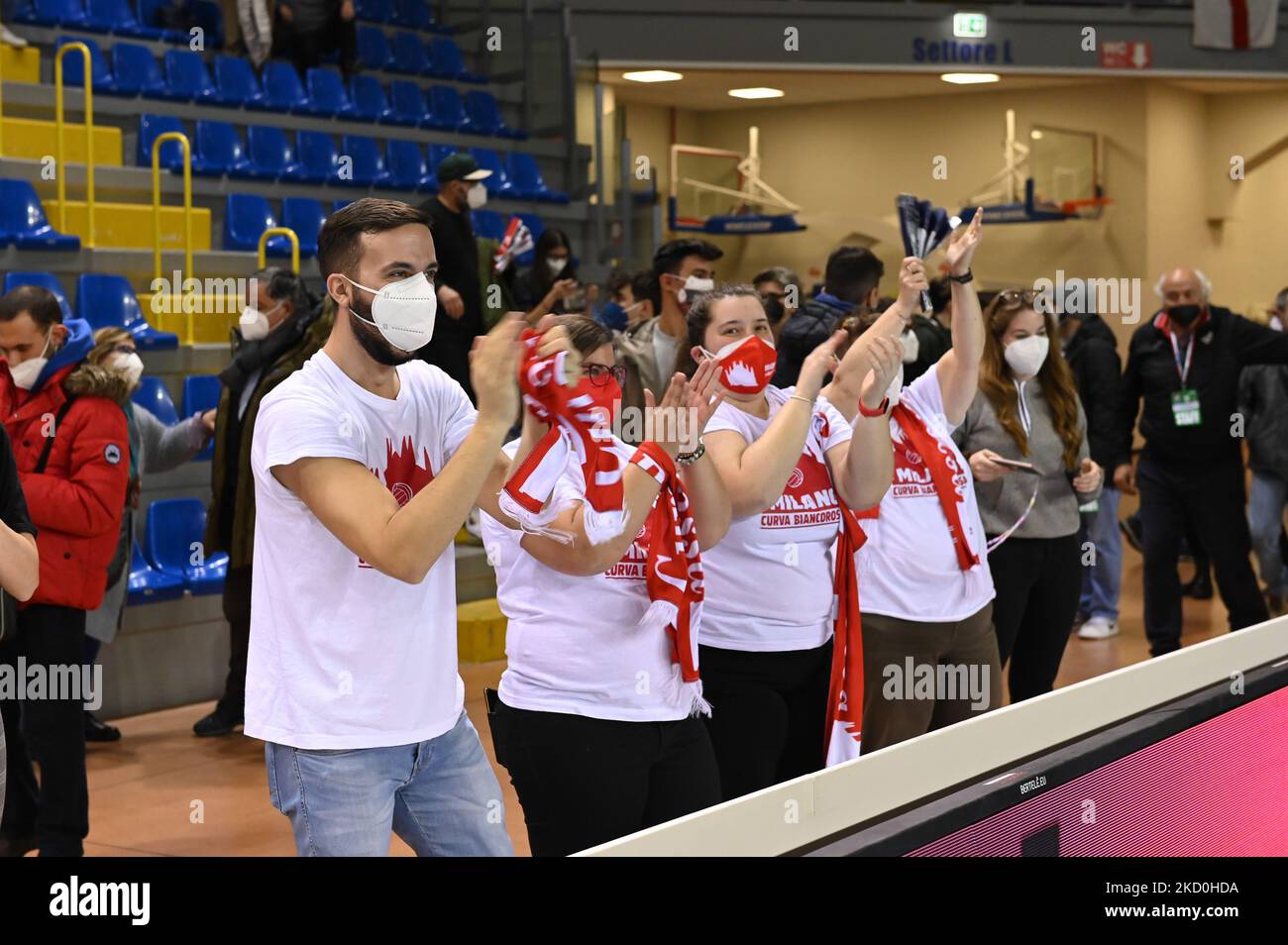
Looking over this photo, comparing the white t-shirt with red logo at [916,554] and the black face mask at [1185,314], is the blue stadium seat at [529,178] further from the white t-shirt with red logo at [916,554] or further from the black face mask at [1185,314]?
the white t-shirt with red logo at [916,554]

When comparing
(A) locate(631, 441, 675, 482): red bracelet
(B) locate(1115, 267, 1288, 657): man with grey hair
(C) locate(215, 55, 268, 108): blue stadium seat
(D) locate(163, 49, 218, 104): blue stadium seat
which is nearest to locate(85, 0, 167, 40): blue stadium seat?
(D) locate(163, 49, 218, 104): blue stadium seat

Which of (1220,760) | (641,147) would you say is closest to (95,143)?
(1220,760)

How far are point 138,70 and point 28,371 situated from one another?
6.31 meters

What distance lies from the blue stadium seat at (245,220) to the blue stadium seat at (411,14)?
396 cm

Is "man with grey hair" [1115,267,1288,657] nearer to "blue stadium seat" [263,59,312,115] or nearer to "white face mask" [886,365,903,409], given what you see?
"white face mask" [886,365,903,409]

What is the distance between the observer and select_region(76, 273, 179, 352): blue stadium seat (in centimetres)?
757

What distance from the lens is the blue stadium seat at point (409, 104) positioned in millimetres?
11461

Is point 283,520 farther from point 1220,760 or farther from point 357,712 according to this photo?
point 1220,760

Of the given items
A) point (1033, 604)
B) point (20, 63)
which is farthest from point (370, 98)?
point (1033, 604)

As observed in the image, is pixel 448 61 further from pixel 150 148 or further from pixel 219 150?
pixel 150 148

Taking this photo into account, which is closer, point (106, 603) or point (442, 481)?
point (442, 481)

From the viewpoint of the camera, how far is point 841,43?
1500cm

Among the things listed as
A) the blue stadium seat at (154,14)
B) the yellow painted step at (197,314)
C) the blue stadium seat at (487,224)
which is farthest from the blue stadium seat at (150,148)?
the blue stadium seat at (487,224)
